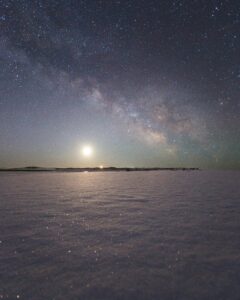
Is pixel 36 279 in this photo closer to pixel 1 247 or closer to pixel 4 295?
pixel 4 295

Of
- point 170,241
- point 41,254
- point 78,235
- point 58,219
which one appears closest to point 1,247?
point 41,254

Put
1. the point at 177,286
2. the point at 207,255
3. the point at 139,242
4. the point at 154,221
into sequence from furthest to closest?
1. the point at 154,221
2. the point at 139,242
3. the point at 207,255
4. the point at 177,286

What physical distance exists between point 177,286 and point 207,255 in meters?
1.66

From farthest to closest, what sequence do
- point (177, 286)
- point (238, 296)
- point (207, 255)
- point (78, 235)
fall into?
point (78, 235) < point (207, 255) < point (177, 286) < point (238, 296)

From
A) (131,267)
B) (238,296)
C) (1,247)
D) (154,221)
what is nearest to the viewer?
(238,296)

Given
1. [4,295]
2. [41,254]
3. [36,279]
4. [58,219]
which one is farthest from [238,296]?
[58,219]

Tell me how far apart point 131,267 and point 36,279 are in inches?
66.0

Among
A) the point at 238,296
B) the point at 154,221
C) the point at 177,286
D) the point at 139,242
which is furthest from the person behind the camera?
the point at 154,221

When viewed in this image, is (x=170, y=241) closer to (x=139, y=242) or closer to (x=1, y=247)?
(x=139, y=242)

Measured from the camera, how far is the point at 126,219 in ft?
28.3

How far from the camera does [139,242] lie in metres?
6.00

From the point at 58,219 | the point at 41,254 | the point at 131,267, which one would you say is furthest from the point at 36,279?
the point at 58,219

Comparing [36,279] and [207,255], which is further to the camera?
[207,255]

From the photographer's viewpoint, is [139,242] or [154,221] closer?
[139,242]
